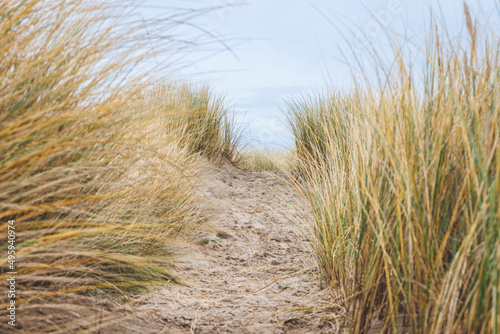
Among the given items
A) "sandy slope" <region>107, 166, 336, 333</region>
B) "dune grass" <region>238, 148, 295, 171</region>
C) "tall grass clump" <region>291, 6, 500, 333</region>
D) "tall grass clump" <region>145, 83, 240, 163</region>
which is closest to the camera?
"tall grass clump" <region>291, 6, 500, 333</region>

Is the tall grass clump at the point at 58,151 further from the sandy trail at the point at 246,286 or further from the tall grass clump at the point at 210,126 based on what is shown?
the tall grass clump at the point at 210,126

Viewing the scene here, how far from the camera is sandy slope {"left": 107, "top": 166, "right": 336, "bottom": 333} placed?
167 centimetres

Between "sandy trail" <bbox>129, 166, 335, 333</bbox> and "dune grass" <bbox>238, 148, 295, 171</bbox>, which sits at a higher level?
"dune grass" <bbox>238, 148, 295, 171</bbox>

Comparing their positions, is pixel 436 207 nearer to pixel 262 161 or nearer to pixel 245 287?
pixel 245 287

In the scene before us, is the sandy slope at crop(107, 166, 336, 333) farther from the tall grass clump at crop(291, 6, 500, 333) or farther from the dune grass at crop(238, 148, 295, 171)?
the dune grass at crop(238, 148, 295, 171)

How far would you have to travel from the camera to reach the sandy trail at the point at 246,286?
1.68 metres

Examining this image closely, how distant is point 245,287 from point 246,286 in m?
0.02

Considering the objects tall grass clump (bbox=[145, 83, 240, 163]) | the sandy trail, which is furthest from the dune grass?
the sandy trail

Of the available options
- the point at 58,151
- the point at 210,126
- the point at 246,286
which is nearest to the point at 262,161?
the point at 210,126

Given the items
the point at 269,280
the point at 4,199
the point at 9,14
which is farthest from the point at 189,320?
the point at 9,14

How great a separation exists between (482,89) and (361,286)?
0.87 meters

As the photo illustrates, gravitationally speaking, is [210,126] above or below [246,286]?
above

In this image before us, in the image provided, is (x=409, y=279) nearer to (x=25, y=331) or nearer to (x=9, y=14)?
(x=25, y=331)

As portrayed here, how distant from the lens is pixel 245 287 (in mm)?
2238
